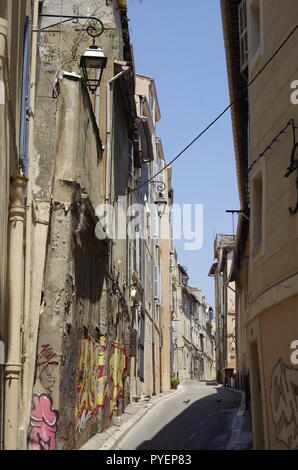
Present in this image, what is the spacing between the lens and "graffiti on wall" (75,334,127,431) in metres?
15.7

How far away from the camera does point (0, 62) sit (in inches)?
357

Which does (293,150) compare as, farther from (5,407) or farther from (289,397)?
(5,407)

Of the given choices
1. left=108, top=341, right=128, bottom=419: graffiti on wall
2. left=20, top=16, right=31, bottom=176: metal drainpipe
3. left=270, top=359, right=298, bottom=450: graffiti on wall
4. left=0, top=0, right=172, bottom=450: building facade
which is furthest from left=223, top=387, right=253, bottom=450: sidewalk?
left=20, top=16, right=31, bottom=176: metal drainpipe

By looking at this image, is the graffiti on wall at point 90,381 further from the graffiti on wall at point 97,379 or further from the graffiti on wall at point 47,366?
the graffiti on wall at point 47,366

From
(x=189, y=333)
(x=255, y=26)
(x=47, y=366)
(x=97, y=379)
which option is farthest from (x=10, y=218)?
(x=189, y=333)

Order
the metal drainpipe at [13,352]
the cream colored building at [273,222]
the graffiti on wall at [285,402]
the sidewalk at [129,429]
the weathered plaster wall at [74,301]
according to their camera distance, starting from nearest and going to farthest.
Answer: the metal drainpipe at [13,352], the graffiti on wall at [285,402], the cream colored building at [273,222], the weathered plaster wall at [74,301], the sidewalk at [129,429]

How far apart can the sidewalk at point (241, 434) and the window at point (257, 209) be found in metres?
4.26

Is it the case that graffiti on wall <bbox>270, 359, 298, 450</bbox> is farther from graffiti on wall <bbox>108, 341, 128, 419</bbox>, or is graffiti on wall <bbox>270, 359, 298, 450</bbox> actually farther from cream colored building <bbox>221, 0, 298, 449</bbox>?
graffiti on wall <bbox>108, 341, 128, 419</bbox>

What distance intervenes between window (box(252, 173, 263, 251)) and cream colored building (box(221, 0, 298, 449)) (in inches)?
0.7

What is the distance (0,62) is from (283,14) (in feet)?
19.5

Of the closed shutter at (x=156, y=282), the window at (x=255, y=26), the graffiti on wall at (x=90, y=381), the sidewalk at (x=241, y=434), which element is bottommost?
the sidewalk at (x=241, y=434)

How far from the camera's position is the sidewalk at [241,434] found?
16391mm

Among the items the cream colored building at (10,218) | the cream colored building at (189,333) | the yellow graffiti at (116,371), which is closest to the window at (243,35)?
the cream colored building at (10,218)

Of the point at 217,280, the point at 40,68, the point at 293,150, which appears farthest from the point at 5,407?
the point at 217,280
